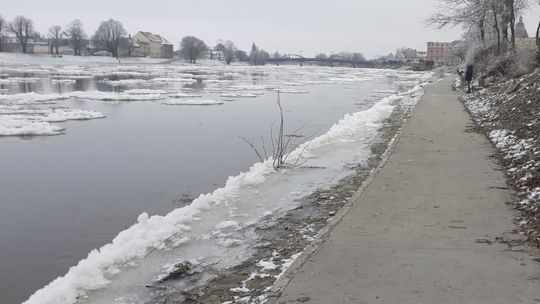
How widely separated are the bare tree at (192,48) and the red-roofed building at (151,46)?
12.6 m

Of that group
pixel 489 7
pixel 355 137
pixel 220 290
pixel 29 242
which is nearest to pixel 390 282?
pixel 220 290

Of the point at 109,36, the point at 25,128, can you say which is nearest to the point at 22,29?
the point at 109,36

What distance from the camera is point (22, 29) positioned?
133 meters

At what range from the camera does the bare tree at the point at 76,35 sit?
14338cm

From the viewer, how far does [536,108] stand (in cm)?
1320

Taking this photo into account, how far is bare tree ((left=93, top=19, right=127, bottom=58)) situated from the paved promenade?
5649 inches

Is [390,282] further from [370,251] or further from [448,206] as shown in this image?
[448,206]

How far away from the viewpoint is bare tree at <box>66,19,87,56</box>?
143375 mm

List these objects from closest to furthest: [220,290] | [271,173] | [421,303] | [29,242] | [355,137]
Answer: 1. [421,303]
2. [220,290]
3. [29,242]
4. [271,173]
5. [355,137]

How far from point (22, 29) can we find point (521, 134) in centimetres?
13953

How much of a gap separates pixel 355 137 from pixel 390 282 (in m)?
12.2

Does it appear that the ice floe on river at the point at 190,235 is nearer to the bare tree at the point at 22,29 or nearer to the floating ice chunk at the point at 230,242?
the floating ice chunk at the point at 230,242

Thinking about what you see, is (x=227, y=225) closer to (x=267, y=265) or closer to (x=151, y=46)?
(x=267, y=265)

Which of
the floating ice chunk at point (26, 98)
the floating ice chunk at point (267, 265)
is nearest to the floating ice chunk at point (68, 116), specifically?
the floating ice chunk at point (26, 98)
